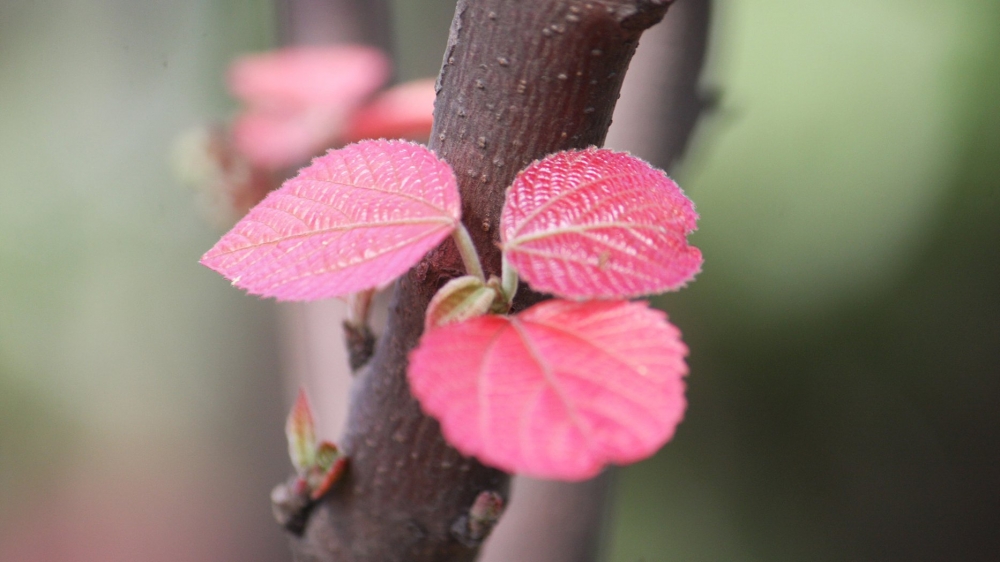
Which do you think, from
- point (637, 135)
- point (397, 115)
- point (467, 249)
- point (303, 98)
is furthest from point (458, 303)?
point (303, 98)

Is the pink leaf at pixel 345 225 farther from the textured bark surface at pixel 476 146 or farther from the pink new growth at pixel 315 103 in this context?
the pink new growth at pixel 315 103

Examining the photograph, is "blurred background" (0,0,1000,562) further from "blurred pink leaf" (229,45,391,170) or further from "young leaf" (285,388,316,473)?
"young leaf" (285,388,316,473)

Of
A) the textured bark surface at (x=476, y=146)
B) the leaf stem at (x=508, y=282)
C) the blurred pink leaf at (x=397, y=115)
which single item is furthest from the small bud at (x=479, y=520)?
the blurred pink leaf at (x=397, y=115)

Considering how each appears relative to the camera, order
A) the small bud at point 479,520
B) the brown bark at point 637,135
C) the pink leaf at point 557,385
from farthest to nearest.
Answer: the brown bark at point 637,135 < the small bud at point 479,520 < the pink leaf at point 557,385

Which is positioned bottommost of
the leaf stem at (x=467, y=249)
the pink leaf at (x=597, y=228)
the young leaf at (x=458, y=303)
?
the young leaf at (x=458, y=303)

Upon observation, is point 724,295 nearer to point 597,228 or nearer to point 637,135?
point 637,135

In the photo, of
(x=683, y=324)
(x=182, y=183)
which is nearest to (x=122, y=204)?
(x=182, y=183)
